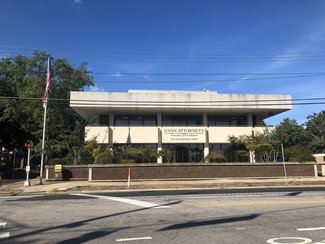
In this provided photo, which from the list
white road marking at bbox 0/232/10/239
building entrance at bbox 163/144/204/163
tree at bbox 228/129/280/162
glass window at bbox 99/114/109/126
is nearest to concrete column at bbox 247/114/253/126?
tree at bbox 228/129/280/162

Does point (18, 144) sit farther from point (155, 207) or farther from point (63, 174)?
point (155, 207)

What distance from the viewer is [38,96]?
3947 cm

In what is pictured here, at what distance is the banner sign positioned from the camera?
37969 mm

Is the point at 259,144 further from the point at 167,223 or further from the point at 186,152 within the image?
the point at 167,223

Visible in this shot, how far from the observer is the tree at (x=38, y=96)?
3925cm

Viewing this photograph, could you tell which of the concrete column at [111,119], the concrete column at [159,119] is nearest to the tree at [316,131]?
the concrete column at [159,119]

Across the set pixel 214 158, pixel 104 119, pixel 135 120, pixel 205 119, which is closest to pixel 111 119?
pixel 104 119

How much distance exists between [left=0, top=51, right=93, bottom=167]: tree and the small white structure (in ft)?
11.0

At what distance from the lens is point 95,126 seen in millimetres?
37250

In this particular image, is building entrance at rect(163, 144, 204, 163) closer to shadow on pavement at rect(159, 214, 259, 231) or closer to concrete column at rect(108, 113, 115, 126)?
concrete column at rect(108, 113, 115, 126)

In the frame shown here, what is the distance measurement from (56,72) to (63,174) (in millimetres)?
16561

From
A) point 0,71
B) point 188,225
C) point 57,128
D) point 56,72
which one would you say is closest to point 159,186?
point 188,225

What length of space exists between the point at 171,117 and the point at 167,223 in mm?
31019

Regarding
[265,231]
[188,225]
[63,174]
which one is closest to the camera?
[265,231]
